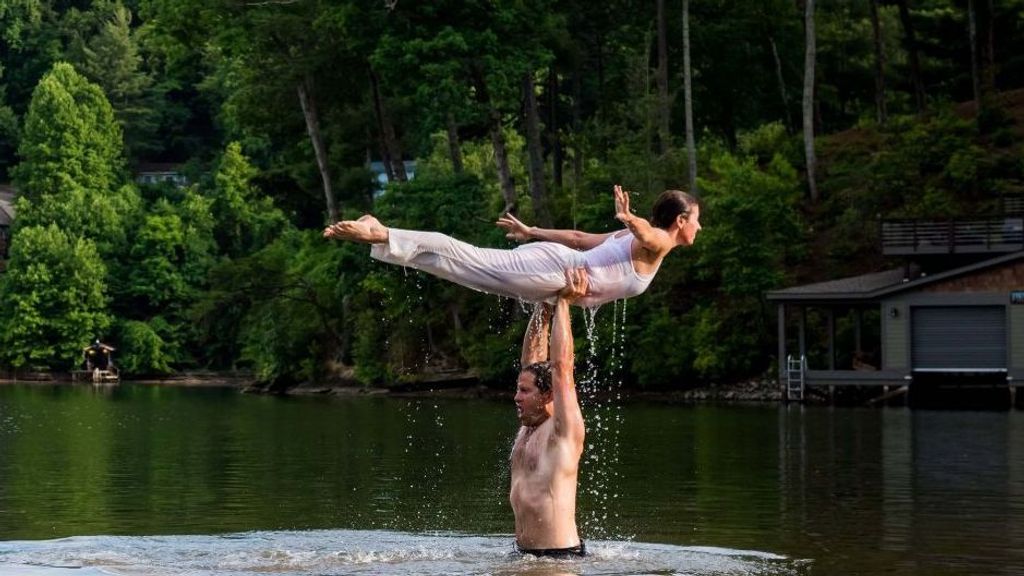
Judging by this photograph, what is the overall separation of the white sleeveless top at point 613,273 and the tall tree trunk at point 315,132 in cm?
5556

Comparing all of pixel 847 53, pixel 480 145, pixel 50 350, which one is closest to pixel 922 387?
pixel 847 53

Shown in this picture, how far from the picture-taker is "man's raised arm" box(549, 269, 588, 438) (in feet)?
51.9

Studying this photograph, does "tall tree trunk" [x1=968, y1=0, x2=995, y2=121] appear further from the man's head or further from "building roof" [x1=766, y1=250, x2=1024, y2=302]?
the man's head

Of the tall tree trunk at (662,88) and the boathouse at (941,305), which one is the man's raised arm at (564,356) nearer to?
the boathouse at (941,305)

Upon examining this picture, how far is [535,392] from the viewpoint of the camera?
16250 mm

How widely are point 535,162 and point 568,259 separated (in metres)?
50.2

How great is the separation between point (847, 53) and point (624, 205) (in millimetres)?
65415

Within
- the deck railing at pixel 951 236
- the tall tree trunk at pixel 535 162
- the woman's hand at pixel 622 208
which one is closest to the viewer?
the woman's hand at pixel 622 208

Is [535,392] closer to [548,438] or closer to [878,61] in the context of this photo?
[548,438]

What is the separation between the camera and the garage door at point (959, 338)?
54.3 metres

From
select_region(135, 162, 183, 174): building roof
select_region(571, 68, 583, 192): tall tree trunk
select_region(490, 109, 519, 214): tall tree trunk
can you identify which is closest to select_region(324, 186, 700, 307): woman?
select_region(490, 109, 519, 214): tall tree trunk

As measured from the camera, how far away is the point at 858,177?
64.8 metres

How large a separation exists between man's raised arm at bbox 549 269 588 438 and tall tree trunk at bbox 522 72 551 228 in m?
48.2

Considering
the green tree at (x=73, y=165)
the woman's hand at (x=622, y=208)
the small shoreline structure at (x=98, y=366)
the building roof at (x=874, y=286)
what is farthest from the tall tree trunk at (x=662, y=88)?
the woman's hand at (x=622, y=208)
